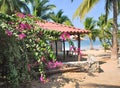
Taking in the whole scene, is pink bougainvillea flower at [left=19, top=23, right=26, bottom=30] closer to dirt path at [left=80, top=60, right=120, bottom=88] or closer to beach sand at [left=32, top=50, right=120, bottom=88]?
beach sand at [left=32, top=50, right=120, bottom=88]

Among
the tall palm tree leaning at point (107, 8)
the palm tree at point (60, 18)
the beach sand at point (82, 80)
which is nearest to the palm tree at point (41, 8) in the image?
the palm tree at point (60, 18)

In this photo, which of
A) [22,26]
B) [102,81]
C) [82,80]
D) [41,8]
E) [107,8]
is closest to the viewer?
[22,26]

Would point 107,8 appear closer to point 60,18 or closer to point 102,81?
point 102,81

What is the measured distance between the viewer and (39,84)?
12.4m

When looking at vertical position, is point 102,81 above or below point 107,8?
below

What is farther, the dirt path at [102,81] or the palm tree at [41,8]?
the palm tree at [41,8]

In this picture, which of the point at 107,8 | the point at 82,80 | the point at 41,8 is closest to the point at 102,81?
the point at 82,80

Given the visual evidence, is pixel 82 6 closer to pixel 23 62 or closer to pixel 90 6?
pixel 90 6

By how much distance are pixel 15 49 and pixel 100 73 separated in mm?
8389

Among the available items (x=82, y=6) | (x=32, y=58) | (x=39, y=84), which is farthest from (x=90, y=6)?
(x=32, y=58)

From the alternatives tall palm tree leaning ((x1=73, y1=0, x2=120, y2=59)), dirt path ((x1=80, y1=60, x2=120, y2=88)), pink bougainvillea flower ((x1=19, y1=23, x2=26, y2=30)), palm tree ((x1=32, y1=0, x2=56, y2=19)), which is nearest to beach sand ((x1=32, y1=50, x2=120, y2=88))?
dirt path ((x1=80, y1=60, x2=120, y2=88))

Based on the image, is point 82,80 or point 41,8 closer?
point 82,80

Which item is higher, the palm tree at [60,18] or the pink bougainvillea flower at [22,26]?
the palm tree at [60,18]

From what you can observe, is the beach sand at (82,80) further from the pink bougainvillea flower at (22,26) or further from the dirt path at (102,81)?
the pink bougainvillea flower at (22,26)
